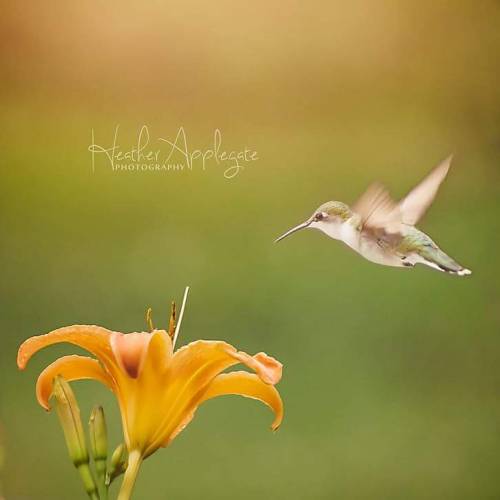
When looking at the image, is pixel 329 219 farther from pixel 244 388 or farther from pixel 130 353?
pixel 130 353

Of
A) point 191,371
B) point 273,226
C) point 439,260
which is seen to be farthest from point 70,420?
point 439,260

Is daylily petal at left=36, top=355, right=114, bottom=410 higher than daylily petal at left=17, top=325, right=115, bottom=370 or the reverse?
the reverse

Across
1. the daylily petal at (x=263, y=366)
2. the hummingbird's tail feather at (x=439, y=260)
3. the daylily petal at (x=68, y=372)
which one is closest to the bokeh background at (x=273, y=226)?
the hummingbird's tail feather at (x=439, y=260)

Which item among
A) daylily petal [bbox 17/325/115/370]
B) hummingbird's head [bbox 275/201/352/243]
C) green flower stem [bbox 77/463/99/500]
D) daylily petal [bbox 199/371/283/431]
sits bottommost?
green flower stem [bbox 77/463/99/500]

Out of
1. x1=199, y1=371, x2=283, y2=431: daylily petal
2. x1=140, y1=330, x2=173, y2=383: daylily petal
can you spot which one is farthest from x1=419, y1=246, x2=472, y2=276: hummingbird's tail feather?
x1=140, y1=330, x2=173, y2=383: daylily petal

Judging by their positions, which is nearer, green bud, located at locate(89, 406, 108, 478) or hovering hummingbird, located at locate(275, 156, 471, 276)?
green bud, located at locate(89, 406, 108, 478)

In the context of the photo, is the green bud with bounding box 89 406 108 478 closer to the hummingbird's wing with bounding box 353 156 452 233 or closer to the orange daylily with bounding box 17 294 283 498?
the orange daylily with bounding box 17 294 283 498

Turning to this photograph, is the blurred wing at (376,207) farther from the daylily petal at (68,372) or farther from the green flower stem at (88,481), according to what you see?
the green flower stem at (88,481)
